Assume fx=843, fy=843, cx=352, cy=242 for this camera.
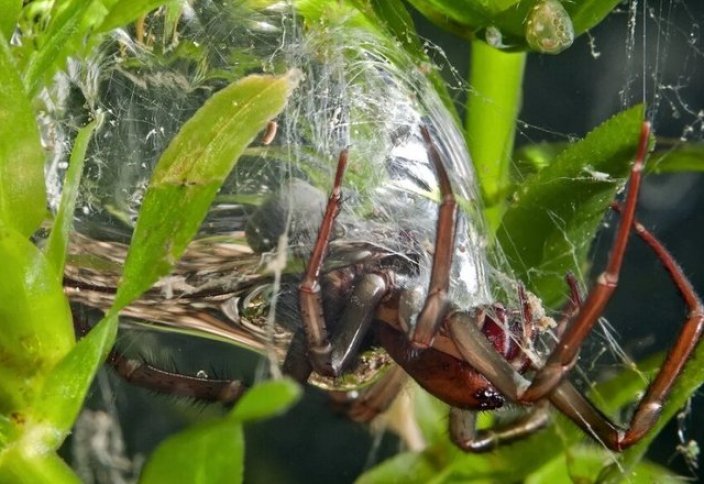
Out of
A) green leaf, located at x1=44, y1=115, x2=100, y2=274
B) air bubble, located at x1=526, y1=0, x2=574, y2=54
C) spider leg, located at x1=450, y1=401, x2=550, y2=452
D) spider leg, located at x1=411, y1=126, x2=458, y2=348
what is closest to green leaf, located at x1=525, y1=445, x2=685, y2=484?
spider leg, located at x1=450, y1=401, x2=550, y2=452

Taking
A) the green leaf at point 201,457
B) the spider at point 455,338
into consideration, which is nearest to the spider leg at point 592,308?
the spider at point 455,338

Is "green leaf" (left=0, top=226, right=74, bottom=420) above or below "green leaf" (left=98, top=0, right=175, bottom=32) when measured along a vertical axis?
below

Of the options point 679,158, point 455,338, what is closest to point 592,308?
point 455,338

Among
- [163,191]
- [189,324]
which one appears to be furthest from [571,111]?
[163,191]

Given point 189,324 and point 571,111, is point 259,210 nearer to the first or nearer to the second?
point 189,324

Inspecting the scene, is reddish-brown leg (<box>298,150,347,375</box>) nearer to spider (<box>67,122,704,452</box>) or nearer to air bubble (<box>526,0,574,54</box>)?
spider (<box>67,122,704,452</box>)

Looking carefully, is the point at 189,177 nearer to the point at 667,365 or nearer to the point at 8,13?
the point at 8,13

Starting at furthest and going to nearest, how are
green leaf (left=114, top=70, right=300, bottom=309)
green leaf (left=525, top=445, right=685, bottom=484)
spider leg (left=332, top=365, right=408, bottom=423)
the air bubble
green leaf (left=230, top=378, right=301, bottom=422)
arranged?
1. spider leg (left=332, top=365, right=408, bottom=423)
2. green leaf (left=525, top=445, right=685, bottom=484)
3. the air bubble
4. green leaf (left=114, top=70, right=300, bottom=309)
5. green leaf (left=230, top=378, right=301, bottom=422)
